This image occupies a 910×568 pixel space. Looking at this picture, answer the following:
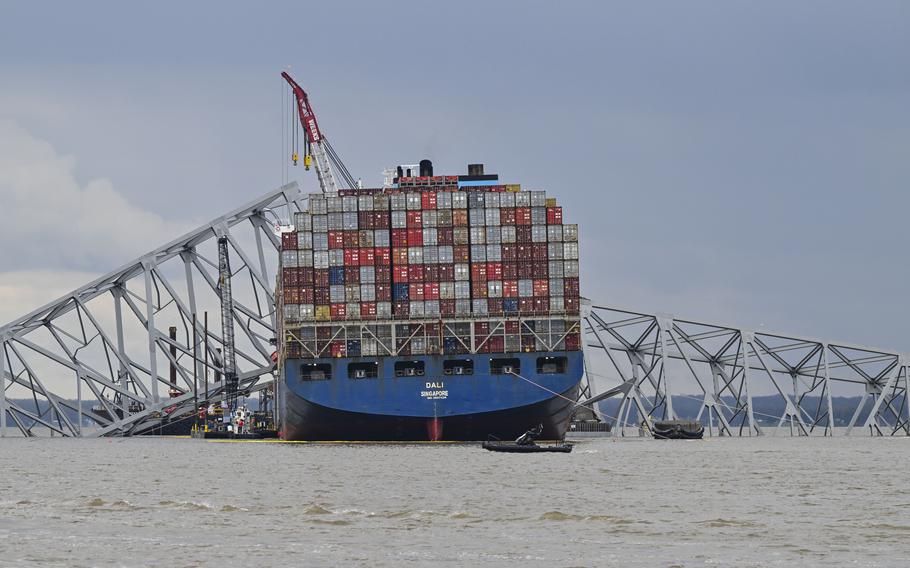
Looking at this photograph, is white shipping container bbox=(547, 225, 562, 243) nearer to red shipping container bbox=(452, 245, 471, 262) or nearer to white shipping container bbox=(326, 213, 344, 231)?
red shipping container bbox=(452, 245, 471, 262)

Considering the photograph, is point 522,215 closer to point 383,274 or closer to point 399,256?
point 399,256

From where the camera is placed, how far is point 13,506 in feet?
188

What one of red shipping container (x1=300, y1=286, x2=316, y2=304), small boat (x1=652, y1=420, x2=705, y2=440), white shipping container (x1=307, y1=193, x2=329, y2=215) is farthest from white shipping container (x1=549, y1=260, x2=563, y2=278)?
small boat (x1=652, y1=420, x2=705, y2=440)

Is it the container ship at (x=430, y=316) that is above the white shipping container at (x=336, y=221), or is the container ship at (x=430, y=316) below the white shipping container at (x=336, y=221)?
below

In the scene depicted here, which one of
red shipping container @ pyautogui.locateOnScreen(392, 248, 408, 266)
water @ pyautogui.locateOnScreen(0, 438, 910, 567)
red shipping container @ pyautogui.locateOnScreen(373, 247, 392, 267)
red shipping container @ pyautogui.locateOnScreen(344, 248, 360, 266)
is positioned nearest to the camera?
water @ pyautogui.locateOnScreen(0, 438, 910, 567)

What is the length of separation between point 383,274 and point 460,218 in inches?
313

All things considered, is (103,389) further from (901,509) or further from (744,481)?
(901,509)

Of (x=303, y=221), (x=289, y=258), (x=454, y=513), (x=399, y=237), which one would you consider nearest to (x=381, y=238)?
(x=399, y=237)

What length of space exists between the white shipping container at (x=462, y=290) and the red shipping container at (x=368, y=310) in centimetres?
675

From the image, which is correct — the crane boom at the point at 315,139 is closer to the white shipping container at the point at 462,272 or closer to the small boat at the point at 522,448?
the white shipping container at the point at 462,272

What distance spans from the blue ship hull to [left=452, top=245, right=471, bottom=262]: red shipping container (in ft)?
30.2

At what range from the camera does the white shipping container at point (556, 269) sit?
393 ft

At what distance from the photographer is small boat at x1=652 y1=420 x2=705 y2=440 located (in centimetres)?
15175

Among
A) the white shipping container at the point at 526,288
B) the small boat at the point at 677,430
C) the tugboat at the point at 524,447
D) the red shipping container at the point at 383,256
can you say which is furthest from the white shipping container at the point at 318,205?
the small boat at the point at 677,430
